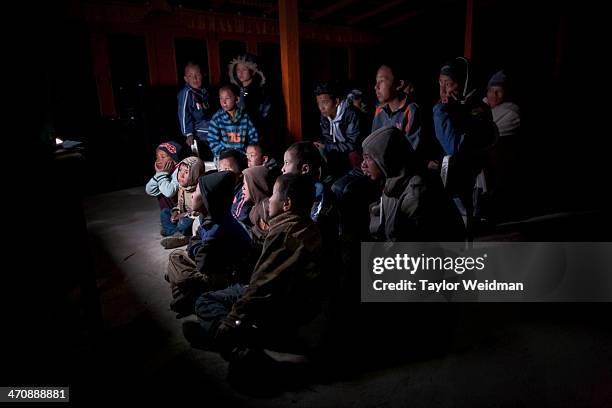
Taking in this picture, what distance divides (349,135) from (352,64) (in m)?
5.73

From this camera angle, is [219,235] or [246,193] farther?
[246,193]

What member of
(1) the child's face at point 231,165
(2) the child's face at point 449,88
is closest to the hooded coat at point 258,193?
(1) the child's face at point 231,165

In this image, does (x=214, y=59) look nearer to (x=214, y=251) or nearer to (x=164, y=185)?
(x=164, y=185)

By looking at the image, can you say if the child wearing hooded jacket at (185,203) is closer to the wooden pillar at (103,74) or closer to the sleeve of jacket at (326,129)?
the sleeve of jacket at (326,129)

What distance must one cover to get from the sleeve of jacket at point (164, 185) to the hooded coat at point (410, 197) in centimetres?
305

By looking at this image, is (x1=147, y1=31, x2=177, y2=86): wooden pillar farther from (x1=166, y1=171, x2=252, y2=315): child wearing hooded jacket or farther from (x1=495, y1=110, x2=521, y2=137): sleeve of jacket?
(x1=495, y1=110, x2=521, y2=137): sleeve of jacket

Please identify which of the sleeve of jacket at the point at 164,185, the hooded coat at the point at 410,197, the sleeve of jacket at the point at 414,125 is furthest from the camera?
the sleeve of jacket at the point at 164,185

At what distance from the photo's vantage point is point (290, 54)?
13.7 feet

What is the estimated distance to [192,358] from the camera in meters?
2.70

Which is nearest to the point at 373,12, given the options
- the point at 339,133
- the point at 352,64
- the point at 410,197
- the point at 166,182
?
the point at 352,64

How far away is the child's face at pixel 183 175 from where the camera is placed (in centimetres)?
473

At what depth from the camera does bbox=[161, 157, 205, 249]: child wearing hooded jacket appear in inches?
187

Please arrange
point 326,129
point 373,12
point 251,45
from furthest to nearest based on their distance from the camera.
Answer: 1. point 373,12
2. point 251,45
3. point 326,129

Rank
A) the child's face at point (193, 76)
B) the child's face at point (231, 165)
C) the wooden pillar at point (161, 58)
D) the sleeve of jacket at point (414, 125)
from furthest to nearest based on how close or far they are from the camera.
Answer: the wooden pillar at point (161, 58) → the child's face at point (193, 76) → the child's face at point (231, 165) → the sleeve of jacket at point (414, 125)
